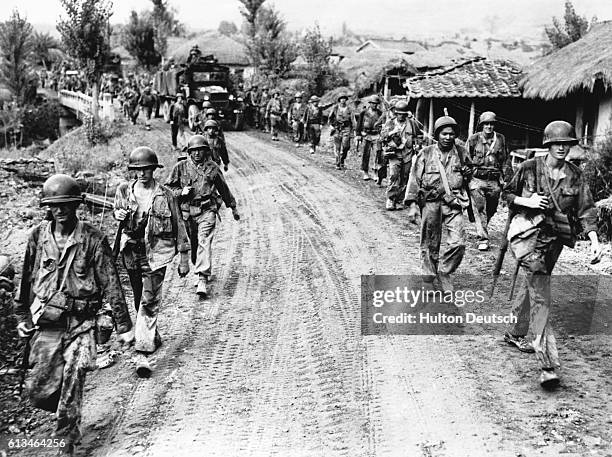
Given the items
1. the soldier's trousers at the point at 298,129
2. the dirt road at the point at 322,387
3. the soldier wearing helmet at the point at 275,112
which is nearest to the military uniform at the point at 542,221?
the dirt road at the point at 322,387

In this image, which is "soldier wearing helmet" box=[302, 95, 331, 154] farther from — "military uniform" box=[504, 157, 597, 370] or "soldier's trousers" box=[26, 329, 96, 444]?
"soldier's trousers" box=[26, 329, 96, 444]

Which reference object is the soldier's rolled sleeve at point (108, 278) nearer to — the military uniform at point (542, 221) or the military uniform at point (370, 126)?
the military uniform at point (542, 221)

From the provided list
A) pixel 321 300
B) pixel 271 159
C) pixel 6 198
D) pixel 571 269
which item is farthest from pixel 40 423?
pixel 271 159

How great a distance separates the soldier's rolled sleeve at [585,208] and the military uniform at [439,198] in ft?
5.18

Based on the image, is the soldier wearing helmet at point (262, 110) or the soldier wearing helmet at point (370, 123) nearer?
the soldier wearing helmet at point (370, 123)

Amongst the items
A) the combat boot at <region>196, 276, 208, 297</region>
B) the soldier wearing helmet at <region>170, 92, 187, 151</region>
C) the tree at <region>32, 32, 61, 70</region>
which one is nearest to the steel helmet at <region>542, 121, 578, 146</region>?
the combat boot at <region>196, 276, 208, 297</region>

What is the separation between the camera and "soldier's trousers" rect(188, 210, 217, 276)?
28.5 ft

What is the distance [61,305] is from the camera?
17.6 ft

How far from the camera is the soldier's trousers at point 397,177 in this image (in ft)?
42.8

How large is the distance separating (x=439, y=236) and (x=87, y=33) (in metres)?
20.4

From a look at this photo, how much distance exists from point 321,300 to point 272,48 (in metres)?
25.8

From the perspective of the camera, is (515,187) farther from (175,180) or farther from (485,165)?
(485,165)

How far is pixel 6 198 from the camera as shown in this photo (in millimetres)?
14844

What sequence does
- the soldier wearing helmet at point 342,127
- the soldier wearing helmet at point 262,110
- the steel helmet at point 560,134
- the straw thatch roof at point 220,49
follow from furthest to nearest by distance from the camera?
the straw thatch roof at point 220,49, the soldier wearing helmet at point 262,110, the soldier wearing helmet at point 342,127, the steel helmet at point 560,134
